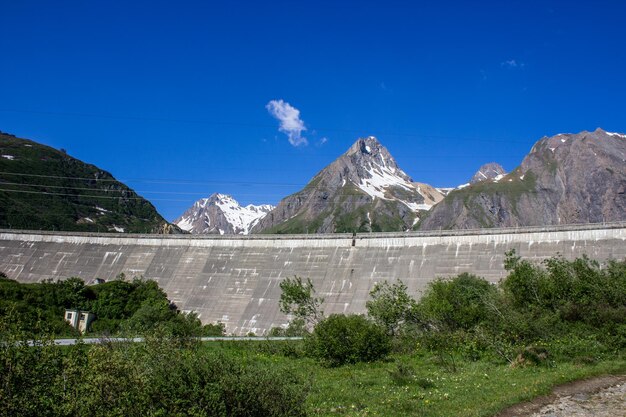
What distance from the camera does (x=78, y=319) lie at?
36.6 meters

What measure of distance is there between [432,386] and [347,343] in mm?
6090

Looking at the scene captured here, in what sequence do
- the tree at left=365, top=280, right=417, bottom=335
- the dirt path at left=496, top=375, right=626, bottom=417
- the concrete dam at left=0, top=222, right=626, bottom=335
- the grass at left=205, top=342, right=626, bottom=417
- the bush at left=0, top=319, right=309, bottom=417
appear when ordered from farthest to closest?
the concrete dam at left=0, top=222, right=626, bottom=335
the tree at left=365, top=280, right=417, bottom=335
the grass at left=205, top=342, right=626, bottom=417
the dirt path at left=496, top=375, right=626, bottom=417
the bush at left=0, top=319, right=309, bottom=417

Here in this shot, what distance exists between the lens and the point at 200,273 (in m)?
46.8

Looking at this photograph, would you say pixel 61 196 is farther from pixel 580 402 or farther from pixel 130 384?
pixel 130 384

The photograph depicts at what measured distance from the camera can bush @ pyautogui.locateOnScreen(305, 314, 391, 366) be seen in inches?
808

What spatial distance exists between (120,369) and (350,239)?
1486 inches

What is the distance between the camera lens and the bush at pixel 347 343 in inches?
808

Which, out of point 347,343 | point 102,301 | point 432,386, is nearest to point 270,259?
point 102,301

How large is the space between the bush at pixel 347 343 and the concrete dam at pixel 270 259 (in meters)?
16.1

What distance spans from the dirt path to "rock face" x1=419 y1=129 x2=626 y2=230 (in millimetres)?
117790

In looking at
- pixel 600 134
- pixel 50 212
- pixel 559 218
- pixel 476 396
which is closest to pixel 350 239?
pixel 476 396

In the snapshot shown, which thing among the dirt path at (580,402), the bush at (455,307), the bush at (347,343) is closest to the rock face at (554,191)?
the bush at (455,307)

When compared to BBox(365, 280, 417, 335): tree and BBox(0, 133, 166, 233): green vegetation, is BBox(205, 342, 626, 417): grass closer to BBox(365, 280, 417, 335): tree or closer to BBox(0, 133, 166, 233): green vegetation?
BBox(365, 280, 417, 335): tree

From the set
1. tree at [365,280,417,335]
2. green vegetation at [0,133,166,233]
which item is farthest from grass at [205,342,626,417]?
green vegetation at [0,133,166,233]
